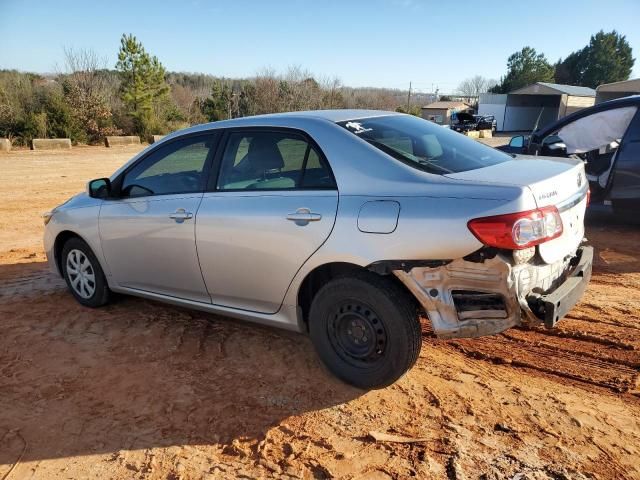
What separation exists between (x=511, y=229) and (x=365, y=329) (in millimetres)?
1066

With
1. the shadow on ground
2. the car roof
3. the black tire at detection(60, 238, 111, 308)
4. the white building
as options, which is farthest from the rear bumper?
the white building

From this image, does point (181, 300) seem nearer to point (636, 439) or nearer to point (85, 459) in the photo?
point (85, 459)

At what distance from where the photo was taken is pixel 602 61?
62375 millimetres

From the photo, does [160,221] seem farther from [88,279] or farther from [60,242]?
[60,242]

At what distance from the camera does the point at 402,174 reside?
2.99m

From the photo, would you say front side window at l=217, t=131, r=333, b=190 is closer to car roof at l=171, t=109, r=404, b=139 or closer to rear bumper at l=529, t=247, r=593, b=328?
car roof at l=171, t=109, r=404, b=139

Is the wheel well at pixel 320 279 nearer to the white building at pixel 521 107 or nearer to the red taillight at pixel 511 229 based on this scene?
the red taillight at pixel 511 229

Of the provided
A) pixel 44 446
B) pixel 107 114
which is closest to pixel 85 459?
pixel 44 446

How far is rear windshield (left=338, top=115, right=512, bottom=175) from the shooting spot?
10.5 feet

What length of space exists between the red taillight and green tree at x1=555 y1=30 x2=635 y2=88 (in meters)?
70.2

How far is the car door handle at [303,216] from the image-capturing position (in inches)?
124

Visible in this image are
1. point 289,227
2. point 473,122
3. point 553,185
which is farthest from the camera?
point 473,122

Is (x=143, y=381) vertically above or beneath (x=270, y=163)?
beneath

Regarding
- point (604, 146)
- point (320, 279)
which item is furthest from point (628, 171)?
point (320, 279)
